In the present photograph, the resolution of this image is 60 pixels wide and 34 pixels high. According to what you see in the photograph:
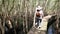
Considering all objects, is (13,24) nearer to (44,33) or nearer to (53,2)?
(44,33)

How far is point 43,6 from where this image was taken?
2277 mm

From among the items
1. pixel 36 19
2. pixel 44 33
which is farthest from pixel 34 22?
pixel 44 33

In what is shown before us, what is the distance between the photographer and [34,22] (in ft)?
7.56

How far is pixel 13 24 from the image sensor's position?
92.5 inches

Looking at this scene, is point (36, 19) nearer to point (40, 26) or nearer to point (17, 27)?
point (40, 26)

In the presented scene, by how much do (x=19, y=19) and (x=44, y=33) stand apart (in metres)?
0.35

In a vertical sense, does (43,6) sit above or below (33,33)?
above

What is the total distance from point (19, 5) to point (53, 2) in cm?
41

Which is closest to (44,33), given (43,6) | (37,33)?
(37,33)

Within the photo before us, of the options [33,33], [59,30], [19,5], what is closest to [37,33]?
[33,33]

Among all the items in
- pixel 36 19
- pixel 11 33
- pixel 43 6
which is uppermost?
pixel 43 6

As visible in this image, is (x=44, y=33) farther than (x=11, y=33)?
No

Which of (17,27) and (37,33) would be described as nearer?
Result: (37,33)

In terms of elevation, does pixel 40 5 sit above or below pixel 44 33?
above
